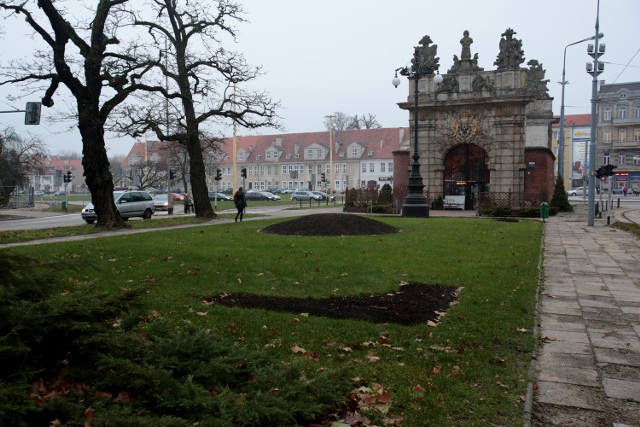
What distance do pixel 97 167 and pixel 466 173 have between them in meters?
28.2

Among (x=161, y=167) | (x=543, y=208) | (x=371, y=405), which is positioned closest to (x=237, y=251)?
(x=371, y=405)

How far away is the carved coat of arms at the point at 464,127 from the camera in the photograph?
3925cm

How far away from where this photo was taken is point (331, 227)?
16.7 m

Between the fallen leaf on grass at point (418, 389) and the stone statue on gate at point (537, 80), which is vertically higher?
the stone statue on gate at point (537, 80)

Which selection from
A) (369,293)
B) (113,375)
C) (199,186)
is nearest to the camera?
(113,375)

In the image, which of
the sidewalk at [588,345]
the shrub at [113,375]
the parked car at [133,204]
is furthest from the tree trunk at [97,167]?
the shrub at [113,375]

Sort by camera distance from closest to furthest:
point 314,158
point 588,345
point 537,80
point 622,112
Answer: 1. point 588,345
2. point 537,80
3. point 622,112
4. point 314,158

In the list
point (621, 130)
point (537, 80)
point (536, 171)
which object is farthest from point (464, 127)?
point (621, 130)

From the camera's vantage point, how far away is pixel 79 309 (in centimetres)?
356

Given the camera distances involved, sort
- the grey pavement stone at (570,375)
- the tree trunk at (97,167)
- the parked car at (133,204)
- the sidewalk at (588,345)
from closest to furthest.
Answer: the sidewalk at (588,345), the grey pavement stone at (570,375), the tree trunk at (97,167), the parked car at (133,204)

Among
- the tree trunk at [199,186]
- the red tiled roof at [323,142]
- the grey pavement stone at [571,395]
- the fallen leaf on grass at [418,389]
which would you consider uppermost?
the red tiled roof at [323,142]

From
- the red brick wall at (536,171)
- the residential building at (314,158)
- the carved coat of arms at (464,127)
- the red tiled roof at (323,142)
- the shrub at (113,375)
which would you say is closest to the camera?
the shrub at (113,375)

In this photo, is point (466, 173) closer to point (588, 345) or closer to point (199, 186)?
point (199, 186)

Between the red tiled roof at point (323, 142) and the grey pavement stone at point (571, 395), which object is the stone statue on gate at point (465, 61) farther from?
the red tiled roof at point (323, 142)
